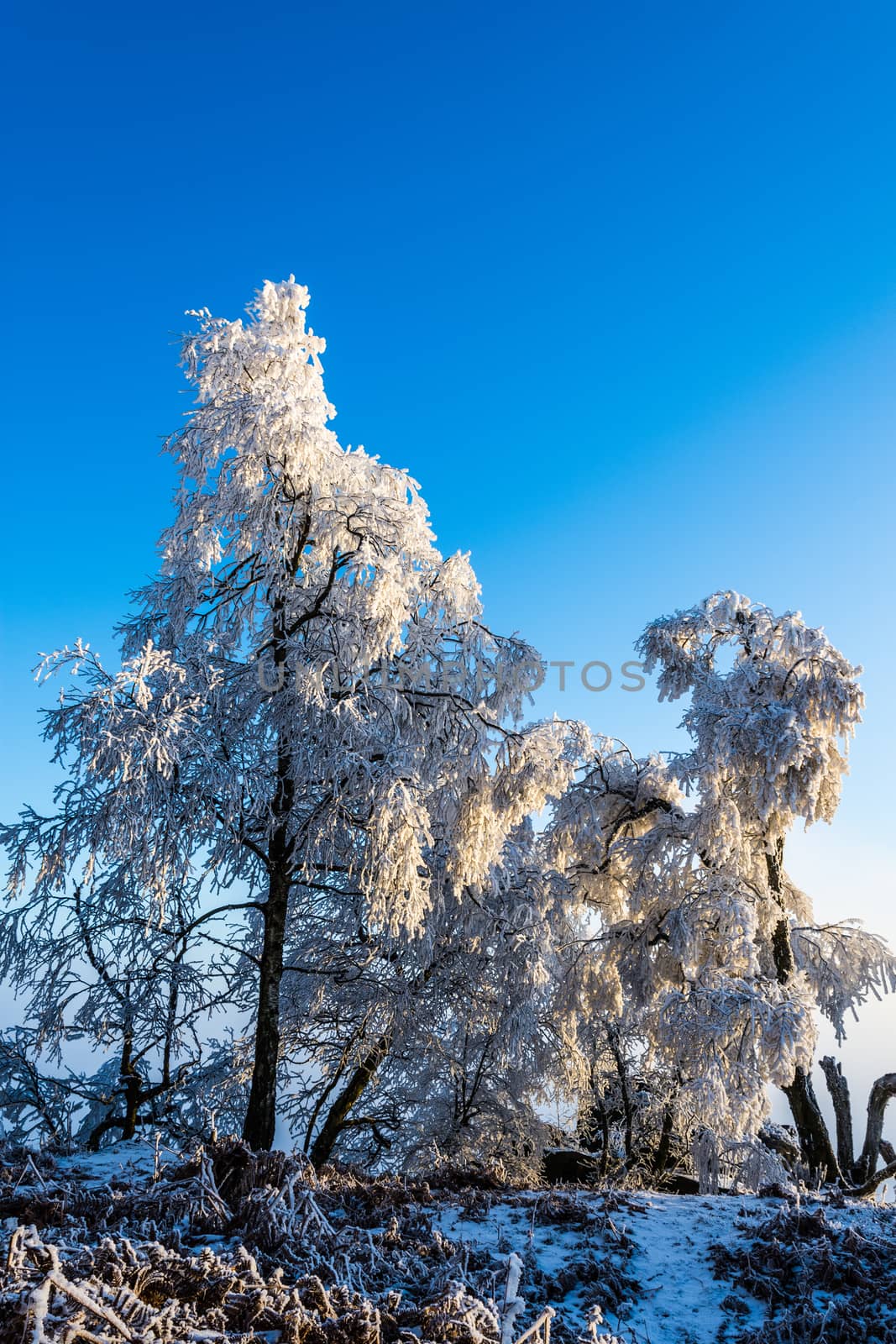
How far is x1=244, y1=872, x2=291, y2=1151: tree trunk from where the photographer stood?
7609 mm

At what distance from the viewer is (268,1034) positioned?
25.8ft

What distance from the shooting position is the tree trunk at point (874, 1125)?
959 centimetres

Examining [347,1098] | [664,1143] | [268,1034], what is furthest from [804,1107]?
[268,1034]

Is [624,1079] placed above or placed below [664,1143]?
above

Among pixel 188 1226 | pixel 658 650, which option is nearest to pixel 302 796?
Result: pixel 188 1226

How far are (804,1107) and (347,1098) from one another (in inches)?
232

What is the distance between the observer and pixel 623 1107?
48.4 ft

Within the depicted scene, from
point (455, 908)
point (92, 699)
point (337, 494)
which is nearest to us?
point (92, 699)

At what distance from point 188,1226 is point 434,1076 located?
8.78 m

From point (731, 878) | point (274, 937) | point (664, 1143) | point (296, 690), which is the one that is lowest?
point (664, 1143)

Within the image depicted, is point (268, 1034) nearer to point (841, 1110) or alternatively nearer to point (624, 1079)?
point (841, 1110)

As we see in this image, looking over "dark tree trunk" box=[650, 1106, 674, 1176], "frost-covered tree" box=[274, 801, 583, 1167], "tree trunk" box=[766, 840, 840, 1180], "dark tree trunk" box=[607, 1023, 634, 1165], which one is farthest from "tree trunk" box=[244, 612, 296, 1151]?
"dark tree trunk" box=[650, 1106, 674, 1176]

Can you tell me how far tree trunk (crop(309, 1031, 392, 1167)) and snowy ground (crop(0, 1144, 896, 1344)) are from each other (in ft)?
15.7

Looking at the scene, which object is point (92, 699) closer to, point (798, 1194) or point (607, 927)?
point (798, 1194)
